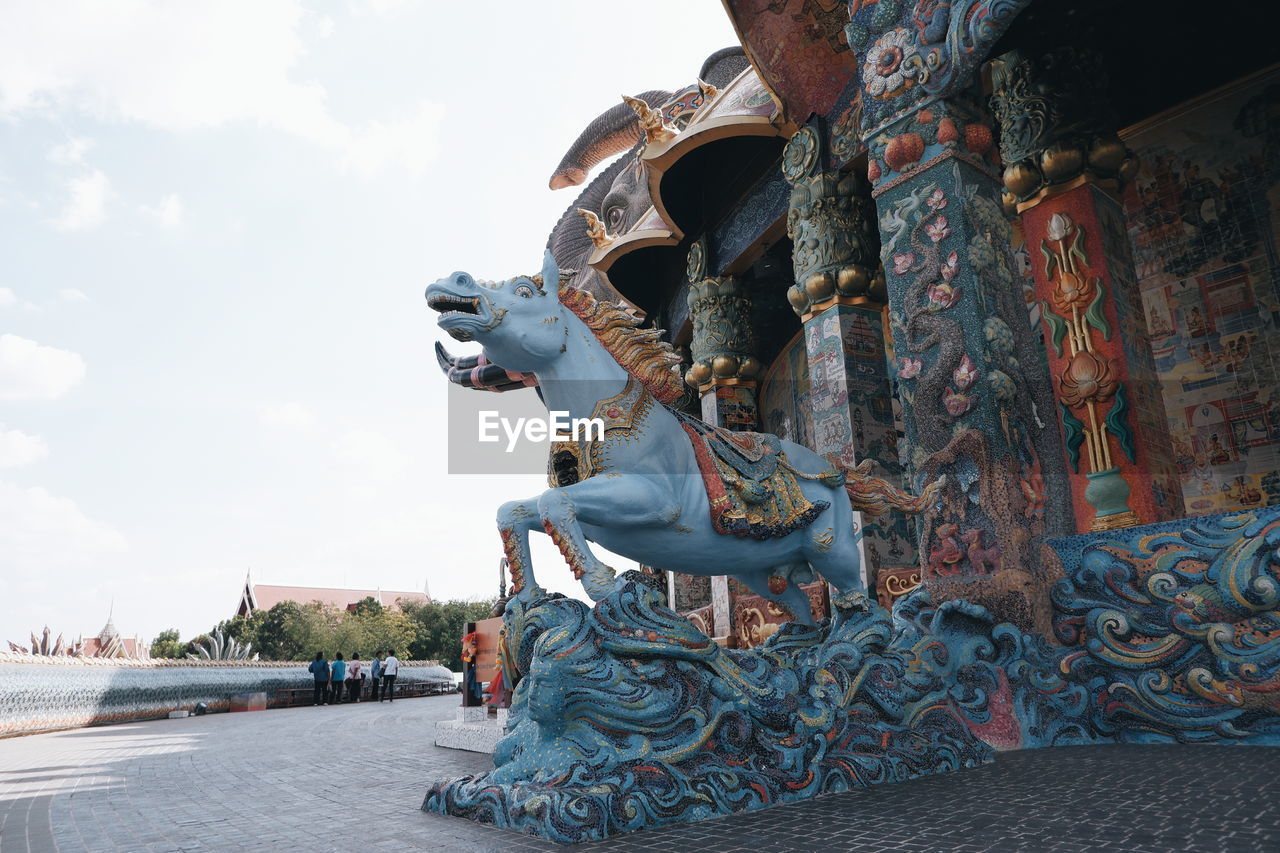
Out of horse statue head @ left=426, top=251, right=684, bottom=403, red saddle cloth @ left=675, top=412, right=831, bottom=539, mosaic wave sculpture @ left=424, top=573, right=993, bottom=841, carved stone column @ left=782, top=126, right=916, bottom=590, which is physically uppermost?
carved stone column @ left=782, top=126, right=916, bottom=590

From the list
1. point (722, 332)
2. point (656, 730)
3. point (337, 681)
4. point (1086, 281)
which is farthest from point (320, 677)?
point (1086, 281)

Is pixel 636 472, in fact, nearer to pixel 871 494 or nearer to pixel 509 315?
pixel 509 315

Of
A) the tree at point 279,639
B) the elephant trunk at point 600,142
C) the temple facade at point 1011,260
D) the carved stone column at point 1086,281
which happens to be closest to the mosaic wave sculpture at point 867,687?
the temple facade at point 1011,260

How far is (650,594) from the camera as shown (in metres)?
3.99

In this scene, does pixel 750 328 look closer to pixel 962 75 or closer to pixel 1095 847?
pixel 962 75

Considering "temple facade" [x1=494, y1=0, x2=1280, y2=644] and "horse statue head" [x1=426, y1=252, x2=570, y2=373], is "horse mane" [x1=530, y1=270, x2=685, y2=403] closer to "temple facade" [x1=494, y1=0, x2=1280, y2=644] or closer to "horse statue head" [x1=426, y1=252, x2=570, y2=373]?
"horse statue head" [x1=426, y1=252, x2=570, y2=373]

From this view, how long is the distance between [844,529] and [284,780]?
159 inches

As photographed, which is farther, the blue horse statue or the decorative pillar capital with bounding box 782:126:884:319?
the decorative pillar capital with bounding box 782:126:884:319

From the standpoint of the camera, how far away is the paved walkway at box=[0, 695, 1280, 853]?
9.30 feet

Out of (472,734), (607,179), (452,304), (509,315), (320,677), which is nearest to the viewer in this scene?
(452,304)

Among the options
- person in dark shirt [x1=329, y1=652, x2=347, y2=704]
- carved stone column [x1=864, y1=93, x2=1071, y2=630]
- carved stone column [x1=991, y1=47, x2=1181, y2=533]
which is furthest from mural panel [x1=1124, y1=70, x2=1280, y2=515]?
person in dark shirt [x1=329, y1=652, x2=347, y2=704]

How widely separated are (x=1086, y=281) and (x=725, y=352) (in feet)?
17.2

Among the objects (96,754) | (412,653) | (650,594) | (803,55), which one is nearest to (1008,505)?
(650,594)

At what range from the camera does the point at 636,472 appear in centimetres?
438
